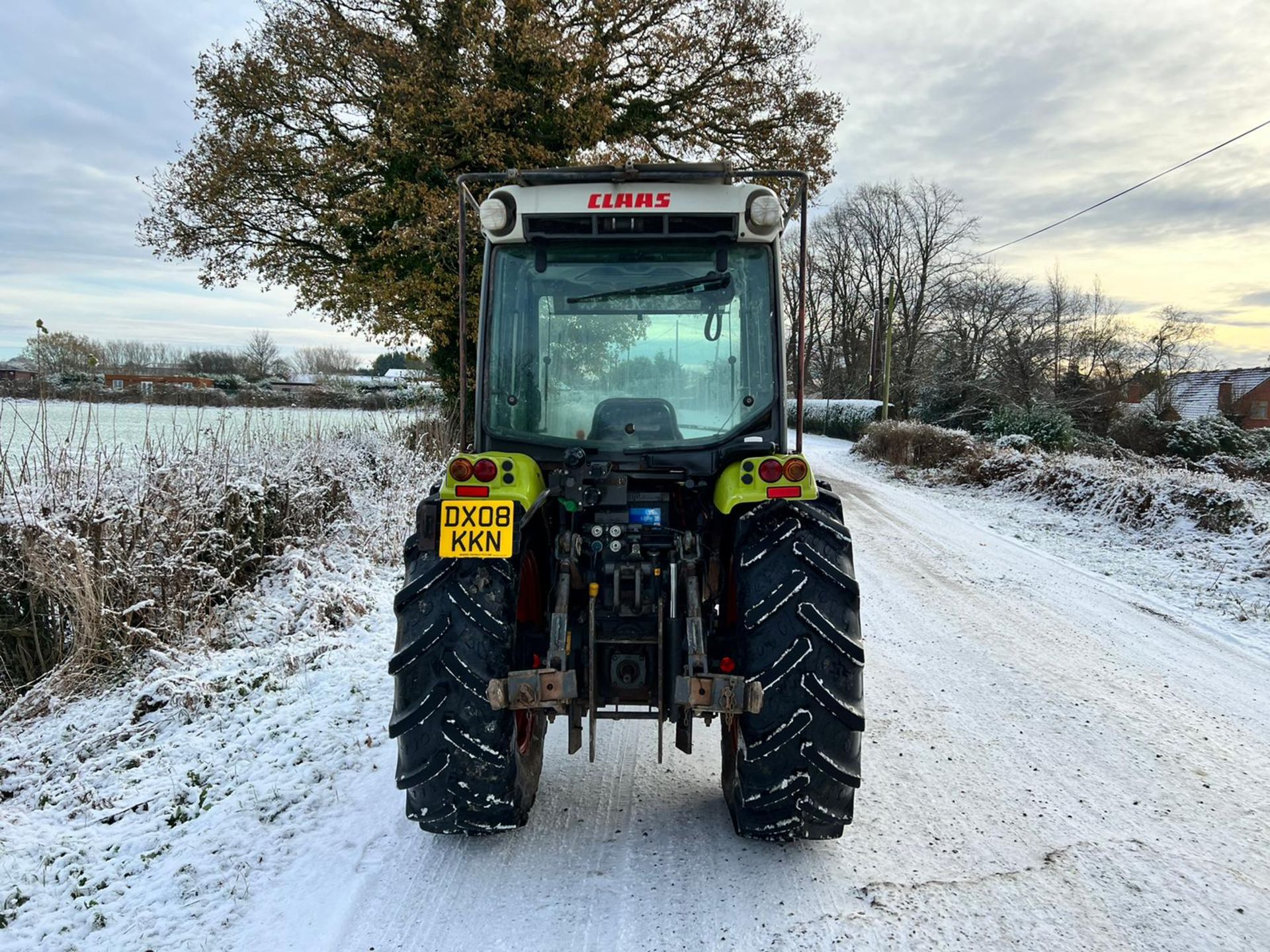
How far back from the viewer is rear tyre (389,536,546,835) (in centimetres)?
268

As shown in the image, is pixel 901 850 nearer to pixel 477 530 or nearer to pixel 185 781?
pixel 477 530

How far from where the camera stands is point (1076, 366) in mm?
29750

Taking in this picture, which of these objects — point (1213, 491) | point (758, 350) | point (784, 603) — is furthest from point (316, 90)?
point (1213, 491)

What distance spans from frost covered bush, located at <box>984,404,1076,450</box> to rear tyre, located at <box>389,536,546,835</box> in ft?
59.8

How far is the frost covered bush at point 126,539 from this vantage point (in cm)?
475

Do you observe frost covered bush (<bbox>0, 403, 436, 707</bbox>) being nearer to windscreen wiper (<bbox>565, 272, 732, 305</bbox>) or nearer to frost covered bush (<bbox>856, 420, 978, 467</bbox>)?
windscreen wiper (<bbox>565, 272, 732, 305</bbox>)

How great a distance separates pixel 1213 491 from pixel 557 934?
10528mm

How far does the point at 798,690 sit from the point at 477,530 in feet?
4.21

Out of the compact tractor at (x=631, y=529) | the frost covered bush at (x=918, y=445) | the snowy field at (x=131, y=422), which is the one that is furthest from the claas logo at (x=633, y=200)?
the frost covered bush at (x=918, y=445)

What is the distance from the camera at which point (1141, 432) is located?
67.0 feet

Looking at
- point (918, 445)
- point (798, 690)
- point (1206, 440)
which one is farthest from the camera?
point (918, 445)

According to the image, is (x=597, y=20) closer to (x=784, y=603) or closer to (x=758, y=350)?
(x=758, y=350)

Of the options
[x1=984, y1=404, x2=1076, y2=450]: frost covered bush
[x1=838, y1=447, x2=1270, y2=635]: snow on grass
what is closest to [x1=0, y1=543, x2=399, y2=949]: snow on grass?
[x1=838, y1=447, x2=1270, y2=635]: snow on grass

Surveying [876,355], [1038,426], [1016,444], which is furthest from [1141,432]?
[876,355]
